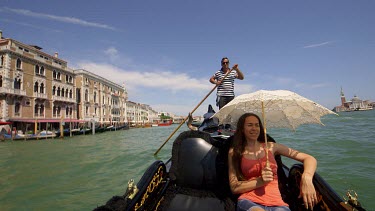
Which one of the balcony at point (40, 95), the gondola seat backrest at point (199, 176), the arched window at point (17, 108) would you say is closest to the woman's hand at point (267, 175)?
the gondola seat backrest at point (199, 176)

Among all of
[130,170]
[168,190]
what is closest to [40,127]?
[130,170]

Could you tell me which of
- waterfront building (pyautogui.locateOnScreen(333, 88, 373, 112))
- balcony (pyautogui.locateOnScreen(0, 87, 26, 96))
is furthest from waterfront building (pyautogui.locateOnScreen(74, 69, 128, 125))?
waterfront building (pyautogui.locateOnScreen(333, 88, 373, 112))

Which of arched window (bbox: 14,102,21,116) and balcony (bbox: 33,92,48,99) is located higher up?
balcony (bbox: 33,92,48,99)

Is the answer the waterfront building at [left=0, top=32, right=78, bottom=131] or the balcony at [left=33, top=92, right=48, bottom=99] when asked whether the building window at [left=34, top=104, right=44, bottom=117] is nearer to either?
the waterfront building at [left=0, top=32, right=78, bottom=131]

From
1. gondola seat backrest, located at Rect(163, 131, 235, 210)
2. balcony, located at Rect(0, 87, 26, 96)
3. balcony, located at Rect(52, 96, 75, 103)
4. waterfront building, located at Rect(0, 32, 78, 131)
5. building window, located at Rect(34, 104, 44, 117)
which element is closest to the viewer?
gondola seat backrest, located at Rect(163, 131, 235, 210)

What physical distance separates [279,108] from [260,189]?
2.53 ft

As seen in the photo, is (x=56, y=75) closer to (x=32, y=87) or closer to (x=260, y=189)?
(x=32, y=87)

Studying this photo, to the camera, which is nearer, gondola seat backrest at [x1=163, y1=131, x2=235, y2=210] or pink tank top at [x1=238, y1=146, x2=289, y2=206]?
pink tank top at [x1=238, y1=146, x2=289, y2=206]

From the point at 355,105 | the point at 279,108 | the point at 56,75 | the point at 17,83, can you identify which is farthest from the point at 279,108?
the point at 355,105

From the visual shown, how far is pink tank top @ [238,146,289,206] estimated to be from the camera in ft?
5.03

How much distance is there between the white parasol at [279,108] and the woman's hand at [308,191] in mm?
416

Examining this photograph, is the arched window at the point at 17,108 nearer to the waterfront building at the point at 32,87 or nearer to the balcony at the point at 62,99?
the waterfront building at the point at 32,87

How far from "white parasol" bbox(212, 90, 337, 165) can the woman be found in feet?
0.55

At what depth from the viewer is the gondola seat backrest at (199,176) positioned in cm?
183
